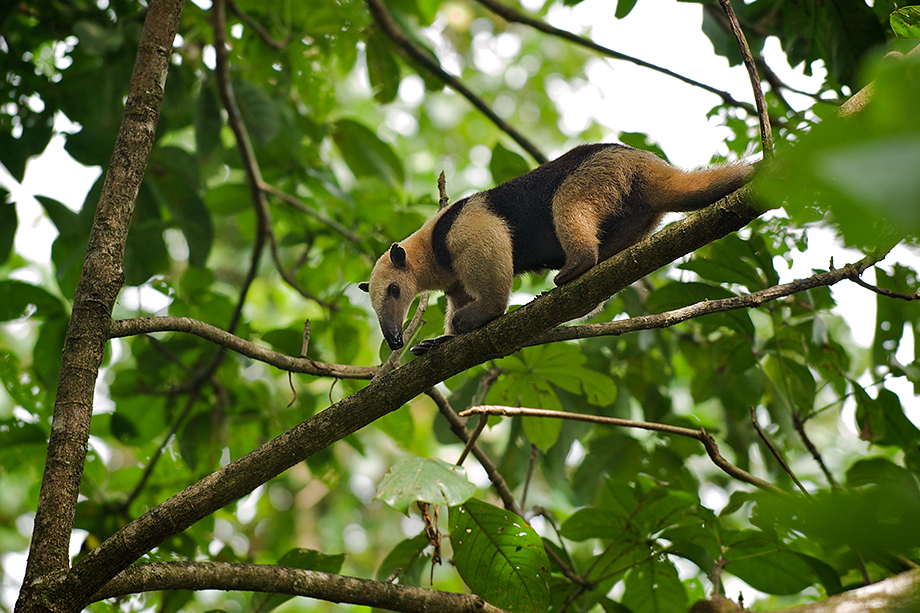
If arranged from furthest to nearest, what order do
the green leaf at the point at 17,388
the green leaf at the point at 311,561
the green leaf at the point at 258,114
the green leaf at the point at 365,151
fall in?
the green leaf at the point at 365,151 → the green leaf at the point at 258,114 → the green leaf at the point at 17,388 → the green leaf at the point at 311,561

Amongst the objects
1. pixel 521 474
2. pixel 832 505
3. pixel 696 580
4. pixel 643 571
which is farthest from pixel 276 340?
pixel 832 505

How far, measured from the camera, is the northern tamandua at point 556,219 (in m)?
3.38

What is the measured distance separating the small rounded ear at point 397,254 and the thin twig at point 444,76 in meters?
1.33

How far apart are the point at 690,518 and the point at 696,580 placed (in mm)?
901

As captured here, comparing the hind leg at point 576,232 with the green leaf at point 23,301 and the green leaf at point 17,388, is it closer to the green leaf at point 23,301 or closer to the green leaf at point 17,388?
the green leaf at point 23,301

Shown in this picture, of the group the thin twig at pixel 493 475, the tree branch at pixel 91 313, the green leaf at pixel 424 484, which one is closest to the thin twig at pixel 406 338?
the thin twig at pixel 493 475

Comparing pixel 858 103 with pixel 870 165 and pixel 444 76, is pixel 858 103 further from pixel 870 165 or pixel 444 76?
pixel 444 76

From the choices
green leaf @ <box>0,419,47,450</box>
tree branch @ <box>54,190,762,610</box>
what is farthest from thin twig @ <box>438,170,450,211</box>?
green leaf @ <box>0,419,47,450</box>

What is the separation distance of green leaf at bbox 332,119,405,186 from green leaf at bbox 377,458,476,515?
13.0 feet

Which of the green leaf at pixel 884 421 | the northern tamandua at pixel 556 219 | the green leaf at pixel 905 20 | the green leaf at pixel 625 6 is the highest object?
the green leaf at pixel 625 6

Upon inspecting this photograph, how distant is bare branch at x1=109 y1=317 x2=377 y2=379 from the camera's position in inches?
93.2

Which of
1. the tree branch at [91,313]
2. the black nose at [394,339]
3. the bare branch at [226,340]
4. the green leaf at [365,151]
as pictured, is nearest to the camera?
the tree branch at [91,313]

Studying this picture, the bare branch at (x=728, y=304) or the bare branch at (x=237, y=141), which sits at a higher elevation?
the bare branch at (x=237, y=141)

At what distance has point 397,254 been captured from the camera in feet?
13.7
